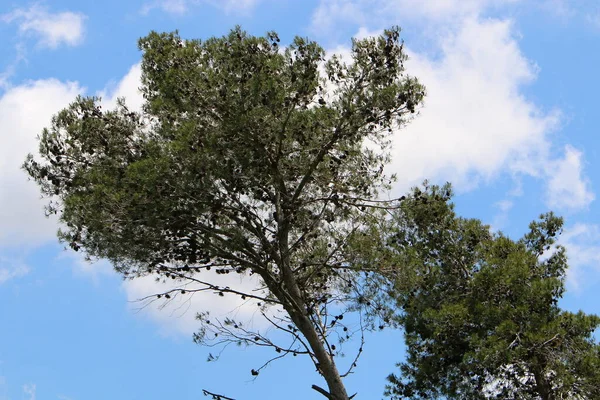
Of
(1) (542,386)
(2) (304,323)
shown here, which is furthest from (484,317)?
(2) (304,323)

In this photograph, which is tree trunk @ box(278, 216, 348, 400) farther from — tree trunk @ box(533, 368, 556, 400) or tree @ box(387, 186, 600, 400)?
tree trunk @ box(533, 368, 556, 400)

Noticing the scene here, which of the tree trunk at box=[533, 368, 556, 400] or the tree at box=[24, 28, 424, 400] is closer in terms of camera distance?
the tree at box=[24, 28, 424, 400]

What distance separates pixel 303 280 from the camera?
1286 centimetres

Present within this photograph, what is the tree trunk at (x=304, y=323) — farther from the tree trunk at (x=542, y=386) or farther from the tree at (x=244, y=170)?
the tree trunk at (x=542, y=386)

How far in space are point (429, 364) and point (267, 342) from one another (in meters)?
6.05

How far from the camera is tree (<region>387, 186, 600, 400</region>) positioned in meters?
14.6

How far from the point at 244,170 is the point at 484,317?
6684 mm

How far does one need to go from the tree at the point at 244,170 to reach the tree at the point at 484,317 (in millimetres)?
1497

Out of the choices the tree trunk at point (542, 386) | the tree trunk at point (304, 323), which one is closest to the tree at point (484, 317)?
the tree trunk at point (542, 386)

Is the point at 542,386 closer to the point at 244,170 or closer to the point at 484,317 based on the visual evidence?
the point at 484,317

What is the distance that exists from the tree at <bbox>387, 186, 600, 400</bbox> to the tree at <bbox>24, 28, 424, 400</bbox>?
1497 millimetres

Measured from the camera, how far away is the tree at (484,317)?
573 inches

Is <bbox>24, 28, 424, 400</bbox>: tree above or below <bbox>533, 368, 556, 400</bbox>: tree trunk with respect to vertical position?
above

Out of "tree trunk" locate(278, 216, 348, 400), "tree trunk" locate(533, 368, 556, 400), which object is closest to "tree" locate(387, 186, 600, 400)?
"tree trunk" locate(533, 368, 556, 400)
